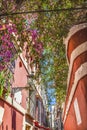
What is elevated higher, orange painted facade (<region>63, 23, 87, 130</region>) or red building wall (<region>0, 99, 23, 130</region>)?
red building wall (<region>0, 99, 23, 130</region>)

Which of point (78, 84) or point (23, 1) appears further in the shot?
point (23, 1)

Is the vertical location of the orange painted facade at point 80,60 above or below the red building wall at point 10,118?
below

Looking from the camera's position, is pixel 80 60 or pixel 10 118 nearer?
pixel 80 60

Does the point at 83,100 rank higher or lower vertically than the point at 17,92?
lower

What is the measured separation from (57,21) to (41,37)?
29.5 inches

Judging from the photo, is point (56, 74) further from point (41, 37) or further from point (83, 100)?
point (83, 100)

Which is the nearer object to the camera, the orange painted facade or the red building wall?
the orange painted facade

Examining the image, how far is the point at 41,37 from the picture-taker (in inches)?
340

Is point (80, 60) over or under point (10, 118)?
under

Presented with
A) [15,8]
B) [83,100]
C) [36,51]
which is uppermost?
[15,8]

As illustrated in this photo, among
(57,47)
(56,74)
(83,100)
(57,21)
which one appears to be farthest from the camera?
(56,74)

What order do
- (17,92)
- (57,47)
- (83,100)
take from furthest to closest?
1. (17,92)
2. (57,47)
3. (83,100)

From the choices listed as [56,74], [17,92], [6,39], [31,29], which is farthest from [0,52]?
[17,92]

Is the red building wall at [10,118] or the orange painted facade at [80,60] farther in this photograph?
the red building wall at [10,118]
